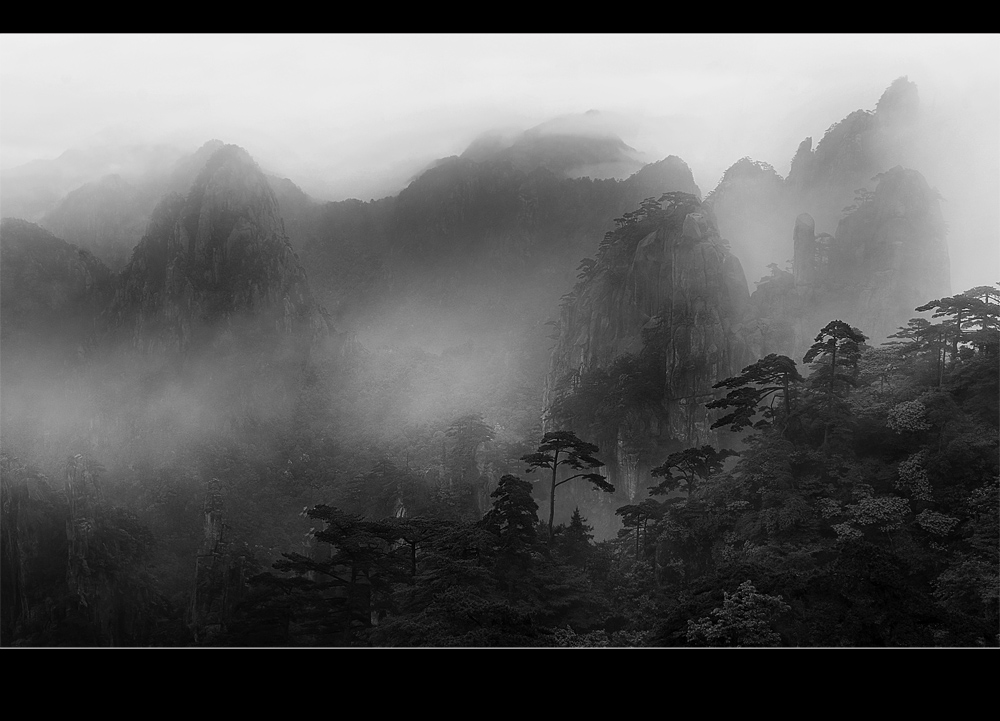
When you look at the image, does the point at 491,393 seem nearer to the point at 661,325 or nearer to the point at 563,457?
the point at 563,457

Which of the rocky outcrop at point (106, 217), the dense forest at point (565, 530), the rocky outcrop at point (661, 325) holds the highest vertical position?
the rocky outcrop at point (106, 217)

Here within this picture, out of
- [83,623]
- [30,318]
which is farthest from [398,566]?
[30,318]

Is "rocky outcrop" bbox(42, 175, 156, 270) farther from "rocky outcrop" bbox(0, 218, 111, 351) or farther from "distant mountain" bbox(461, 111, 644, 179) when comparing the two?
"distant mountain" bbox(461, 111, 644, 179)

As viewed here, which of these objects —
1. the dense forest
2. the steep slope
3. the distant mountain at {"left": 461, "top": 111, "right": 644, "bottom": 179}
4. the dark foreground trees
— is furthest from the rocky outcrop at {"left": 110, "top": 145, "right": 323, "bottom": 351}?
the steep slope

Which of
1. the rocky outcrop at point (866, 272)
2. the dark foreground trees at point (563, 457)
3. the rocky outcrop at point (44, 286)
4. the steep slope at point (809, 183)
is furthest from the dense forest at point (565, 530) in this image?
Answer: the steep slope at point (809, 183)

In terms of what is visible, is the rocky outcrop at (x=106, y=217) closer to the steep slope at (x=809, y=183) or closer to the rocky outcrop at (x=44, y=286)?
the rocky outcrop at (x=44, y=286)

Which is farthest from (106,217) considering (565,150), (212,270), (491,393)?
(565,150)

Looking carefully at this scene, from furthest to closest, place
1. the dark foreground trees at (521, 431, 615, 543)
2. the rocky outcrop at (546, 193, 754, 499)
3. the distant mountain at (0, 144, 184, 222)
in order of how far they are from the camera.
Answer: the distant mountain at (0, 144, 184, 222) < the rocky outcrop at (546, 193, 754, 499) < the dark foreground trees at (521, 431, 615, 543)

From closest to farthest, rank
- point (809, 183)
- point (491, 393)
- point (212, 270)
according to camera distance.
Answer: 1. point (491, 393)
2. point (212, 270)
3. point (809, 183)

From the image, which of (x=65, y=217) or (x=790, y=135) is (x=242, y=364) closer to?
(x=65, y=217)
